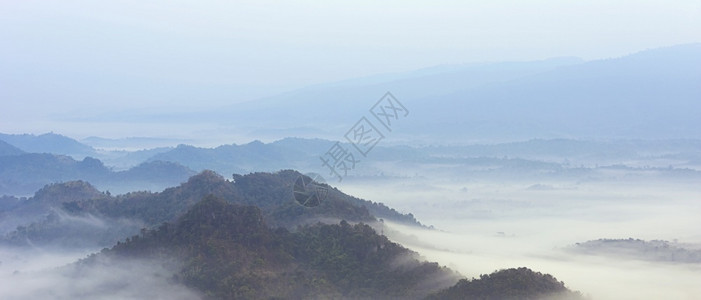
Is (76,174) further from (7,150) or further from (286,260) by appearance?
(286,260)

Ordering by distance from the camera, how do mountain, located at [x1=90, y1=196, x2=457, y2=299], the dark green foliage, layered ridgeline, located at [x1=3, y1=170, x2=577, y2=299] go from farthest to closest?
mountain, located at [x1=90, y1=196, x2=457, y2=299]
layered ridgeline, located at [x1=3, y1=170, x2=577, y2=299]
the dark green foliage

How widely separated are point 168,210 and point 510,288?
28856mm

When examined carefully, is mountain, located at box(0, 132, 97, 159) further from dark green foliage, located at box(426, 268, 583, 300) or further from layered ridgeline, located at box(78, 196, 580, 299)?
dark green foliage, located at box(426, 268, 583, 300)

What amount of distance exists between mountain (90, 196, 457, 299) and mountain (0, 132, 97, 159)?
142055 mm

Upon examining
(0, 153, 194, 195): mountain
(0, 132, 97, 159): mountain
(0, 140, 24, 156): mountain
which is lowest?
(0, 153, 194, 195): mountain

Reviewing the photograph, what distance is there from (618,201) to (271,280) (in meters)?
67.8

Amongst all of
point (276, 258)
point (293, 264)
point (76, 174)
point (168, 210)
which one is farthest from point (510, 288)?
point (76, 174)

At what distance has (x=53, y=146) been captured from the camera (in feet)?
568

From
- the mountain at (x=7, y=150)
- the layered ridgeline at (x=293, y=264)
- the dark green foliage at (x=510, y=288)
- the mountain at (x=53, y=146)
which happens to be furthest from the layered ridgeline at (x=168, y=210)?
the mountain at (x=53, y=146)

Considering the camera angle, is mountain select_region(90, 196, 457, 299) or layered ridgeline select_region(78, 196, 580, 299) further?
mountain select_region(90, 196, 457, 299)

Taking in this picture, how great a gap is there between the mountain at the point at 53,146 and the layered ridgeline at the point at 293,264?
14209 centimetres

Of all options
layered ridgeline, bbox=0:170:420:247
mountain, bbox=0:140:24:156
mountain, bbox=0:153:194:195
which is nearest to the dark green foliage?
layered ridgeline, bbox=0:170:420:247

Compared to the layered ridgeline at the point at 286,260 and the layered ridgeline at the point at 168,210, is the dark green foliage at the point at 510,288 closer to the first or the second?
the layered ridgeline at the point at 286,260

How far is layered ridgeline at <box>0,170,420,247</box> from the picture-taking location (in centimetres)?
4434
